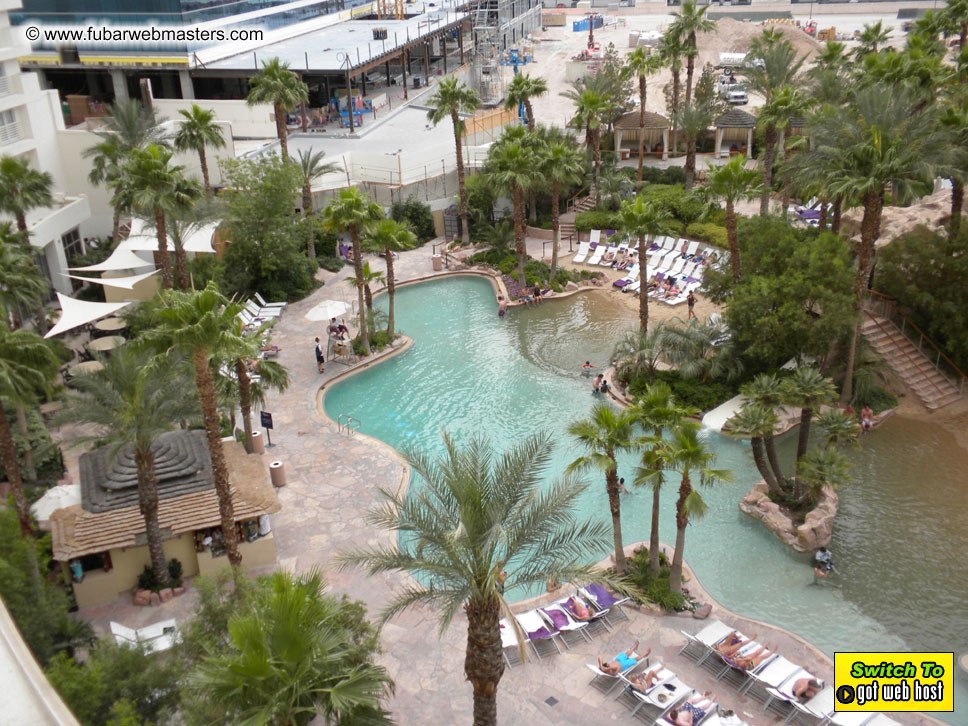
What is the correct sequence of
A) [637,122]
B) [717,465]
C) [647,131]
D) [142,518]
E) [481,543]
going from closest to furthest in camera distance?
[481,543] < [142,518] < [717,465] < [637,122] < [647,131]

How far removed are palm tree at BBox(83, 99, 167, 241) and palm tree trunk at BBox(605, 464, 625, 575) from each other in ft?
90.3

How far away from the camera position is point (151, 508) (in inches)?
773

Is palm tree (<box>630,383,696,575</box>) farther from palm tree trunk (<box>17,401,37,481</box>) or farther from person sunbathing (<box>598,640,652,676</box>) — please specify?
palm tree trunk (<box>17,401,37,481</box>)

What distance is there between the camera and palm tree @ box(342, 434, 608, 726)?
13.2 metres

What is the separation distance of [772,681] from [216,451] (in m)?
12.5

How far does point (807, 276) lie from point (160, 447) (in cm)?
2008

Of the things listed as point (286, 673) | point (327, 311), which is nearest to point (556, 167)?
Result: point (327, 311)

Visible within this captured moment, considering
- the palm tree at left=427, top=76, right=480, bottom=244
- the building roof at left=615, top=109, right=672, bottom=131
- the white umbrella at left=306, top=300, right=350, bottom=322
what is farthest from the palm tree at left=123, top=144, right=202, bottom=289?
the building roof at left=615, top=109, right=672, bottom=131

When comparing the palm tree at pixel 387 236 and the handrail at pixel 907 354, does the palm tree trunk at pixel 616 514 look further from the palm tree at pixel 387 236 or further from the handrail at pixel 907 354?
the palm tree at pixel 387 236

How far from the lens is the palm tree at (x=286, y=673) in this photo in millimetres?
10992

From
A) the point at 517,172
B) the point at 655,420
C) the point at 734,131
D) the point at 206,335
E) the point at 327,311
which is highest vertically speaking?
the point at 206,335

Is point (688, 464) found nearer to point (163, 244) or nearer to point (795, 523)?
point (795, 523)

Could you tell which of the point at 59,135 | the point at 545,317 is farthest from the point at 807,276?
the point at 59,135

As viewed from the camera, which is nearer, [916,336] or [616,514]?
[616,514]
